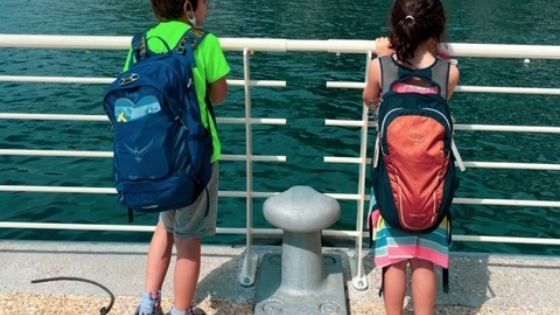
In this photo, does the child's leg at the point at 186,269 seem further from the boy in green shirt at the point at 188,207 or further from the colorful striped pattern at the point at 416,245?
the colorful striped pattern at the point at 416,245

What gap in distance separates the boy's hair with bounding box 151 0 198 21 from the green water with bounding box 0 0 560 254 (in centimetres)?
465

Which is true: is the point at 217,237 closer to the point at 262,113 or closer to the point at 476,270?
the point at 476,270

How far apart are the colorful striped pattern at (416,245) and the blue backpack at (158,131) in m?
1.00

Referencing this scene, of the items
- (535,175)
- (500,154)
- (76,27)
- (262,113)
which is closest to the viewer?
(535,175)

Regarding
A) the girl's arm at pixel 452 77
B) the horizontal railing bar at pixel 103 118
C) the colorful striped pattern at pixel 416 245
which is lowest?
the colorful striped pattern at pixel 416 245

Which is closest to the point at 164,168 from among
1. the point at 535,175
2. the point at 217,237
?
the point at 217,237

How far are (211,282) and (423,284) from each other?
1329mm

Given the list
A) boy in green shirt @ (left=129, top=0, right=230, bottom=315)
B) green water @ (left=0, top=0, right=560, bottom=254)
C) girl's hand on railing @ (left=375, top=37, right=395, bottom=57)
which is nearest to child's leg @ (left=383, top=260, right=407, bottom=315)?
boy in green shirt @ (left=129, top=0, right=230, bottom=315)

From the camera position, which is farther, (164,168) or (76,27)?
(76,27)

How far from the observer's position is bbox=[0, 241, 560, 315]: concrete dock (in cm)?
340

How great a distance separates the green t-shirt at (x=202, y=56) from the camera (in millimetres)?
2758

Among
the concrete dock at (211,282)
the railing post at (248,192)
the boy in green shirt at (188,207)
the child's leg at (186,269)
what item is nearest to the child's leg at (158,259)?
the boy in green shirt at (188,207)

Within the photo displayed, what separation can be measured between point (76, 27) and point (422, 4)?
73.2 feet

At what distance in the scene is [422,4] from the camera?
104 inches
